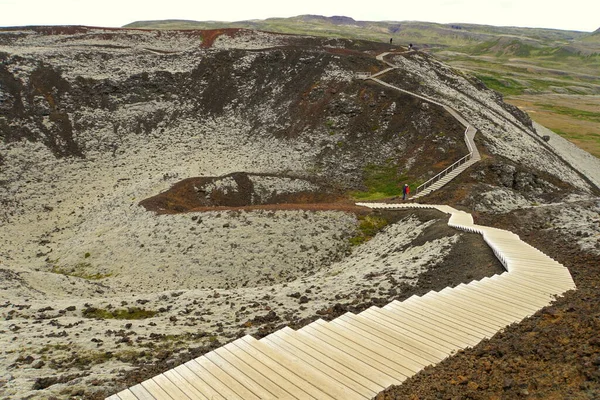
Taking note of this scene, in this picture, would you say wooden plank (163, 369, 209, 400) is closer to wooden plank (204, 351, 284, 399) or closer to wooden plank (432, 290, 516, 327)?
wooden plank (204, 351, 284, 399)

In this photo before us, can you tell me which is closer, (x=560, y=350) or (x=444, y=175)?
(x=560, y=350)

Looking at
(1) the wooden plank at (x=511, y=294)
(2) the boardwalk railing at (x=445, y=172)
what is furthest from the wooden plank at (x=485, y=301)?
(2) the boardwalk railing at (x=445, y=172)

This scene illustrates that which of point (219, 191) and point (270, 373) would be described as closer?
point (270, 373)

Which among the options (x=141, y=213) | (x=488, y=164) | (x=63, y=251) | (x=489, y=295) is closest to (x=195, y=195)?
(x=141, y=213)

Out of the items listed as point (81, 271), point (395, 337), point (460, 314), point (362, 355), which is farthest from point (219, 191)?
point (362, 355)

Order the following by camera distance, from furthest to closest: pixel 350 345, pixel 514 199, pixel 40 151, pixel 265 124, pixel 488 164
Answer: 1. pixel 265 124
2. pixel 40 151
3. pixel 488 164
4. pixel 514 199
5. pixel 350 345

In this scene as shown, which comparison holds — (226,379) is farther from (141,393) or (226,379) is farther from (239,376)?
(141,393)

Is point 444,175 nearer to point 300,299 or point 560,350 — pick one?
point 300,299
